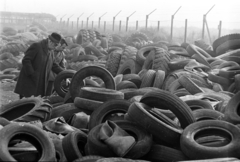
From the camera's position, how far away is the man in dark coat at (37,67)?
27.2ft

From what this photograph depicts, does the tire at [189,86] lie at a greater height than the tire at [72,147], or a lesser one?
greater

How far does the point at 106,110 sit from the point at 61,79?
3.28m

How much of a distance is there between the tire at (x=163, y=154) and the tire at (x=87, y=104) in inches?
67.0

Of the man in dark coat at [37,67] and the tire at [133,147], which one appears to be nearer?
the tire at [133,147]

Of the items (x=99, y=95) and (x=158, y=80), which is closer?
(x=99, y=95)

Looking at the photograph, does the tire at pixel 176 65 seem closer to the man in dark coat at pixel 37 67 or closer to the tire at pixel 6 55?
the man in dark coat at pixel 37 67

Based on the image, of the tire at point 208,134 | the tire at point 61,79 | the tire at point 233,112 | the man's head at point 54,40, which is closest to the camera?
the tire at point 208,134

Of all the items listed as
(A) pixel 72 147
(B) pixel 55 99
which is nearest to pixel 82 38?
(B) pixel 55 99

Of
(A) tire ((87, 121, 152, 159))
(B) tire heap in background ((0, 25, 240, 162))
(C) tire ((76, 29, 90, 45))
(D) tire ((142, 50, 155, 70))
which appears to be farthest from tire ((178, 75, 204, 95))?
(C) tire ((76, 29, 90, 45))

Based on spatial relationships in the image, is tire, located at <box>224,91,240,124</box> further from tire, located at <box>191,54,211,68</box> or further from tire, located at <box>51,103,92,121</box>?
tire, located at <box>191,54,211,68</box>

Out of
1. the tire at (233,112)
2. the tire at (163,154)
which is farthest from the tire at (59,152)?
the tire at (233,112)

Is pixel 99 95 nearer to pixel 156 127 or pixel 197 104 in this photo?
pixel 197 104

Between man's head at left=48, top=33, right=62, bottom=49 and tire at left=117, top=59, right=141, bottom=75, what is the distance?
3143 millimetres

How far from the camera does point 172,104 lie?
17.0 feet
